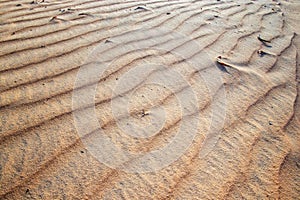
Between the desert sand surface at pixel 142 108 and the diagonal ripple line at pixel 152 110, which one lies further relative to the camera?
the diagonal ripple line at pixel 152 110

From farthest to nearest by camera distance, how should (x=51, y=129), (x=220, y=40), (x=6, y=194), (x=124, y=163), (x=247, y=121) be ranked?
(x=220, y=40)
(x=247, y=121)
(x=51, y=129)
(x=124, y=163)
(x=6, y=194)

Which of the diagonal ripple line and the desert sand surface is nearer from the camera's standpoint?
the desert sand surface

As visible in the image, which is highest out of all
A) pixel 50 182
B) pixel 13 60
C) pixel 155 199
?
pixel 13 60

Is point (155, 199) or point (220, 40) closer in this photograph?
point (155, 199)

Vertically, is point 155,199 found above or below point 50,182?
below

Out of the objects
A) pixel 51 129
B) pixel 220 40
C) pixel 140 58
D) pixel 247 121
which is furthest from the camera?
pixel 220 40

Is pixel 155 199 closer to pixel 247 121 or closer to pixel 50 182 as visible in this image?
pixel 50 182

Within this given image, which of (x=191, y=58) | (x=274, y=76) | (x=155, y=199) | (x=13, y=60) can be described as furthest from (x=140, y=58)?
(x=155, y=199)

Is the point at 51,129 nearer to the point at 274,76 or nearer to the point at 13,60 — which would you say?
the point at 13,60
